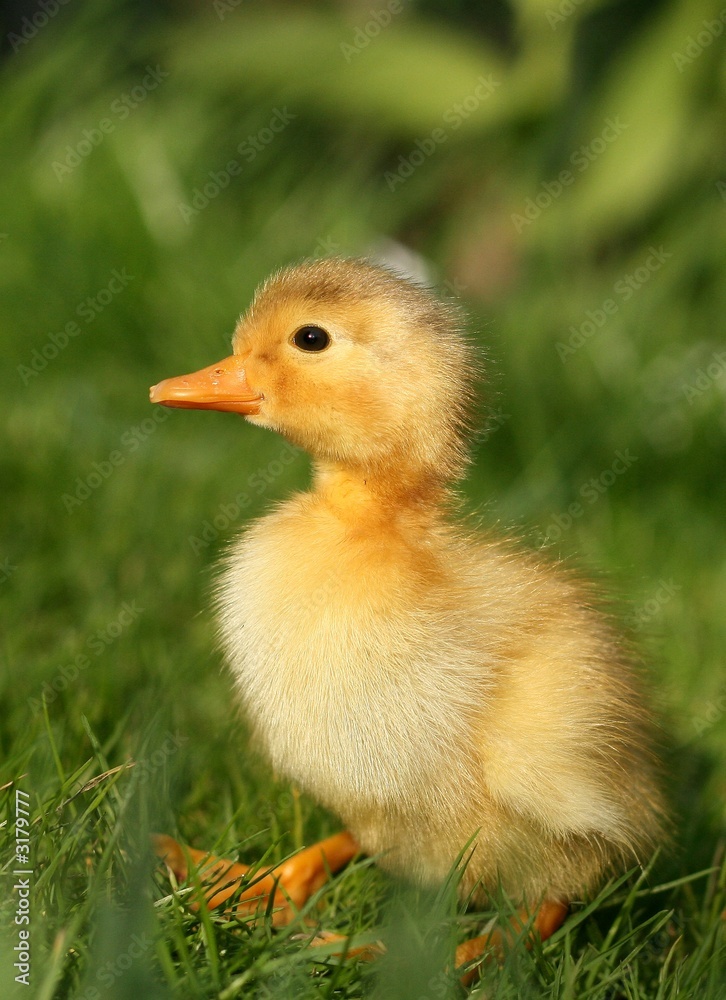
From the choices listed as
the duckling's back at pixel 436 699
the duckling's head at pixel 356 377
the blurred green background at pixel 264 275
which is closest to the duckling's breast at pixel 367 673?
the duckling's back at pixel 436 699

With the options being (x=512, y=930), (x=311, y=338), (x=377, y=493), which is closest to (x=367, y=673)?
(x=377, y=493)

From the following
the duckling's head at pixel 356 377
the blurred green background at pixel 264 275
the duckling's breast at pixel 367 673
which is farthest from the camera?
the blurred green background at pixel 264 275

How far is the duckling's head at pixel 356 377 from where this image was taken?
1.82 meters

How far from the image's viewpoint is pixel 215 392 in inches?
75.5

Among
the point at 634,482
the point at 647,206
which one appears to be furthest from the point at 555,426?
the point at 647,206

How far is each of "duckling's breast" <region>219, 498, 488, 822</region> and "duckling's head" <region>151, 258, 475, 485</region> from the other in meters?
0.16

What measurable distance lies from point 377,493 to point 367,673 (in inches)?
12.4

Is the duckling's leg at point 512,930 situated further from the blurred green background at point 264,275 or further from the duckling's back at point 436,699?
the blurred green background at point 264,275

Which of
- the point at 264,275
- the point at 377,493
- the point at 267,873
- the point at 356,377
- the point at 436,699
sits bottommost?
the point at 267,873

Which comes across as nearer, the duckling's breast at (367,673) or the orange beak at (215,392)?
the duckling's breast at (367,673)

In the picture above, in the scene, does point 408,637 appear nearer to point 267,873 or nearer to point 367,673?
point 367,673

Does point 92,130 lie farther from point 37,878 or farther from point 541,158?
Answer: point 37,878

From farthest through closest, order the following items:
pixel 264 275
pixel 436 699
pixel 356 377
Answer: pixel 264 275 < pixel 356 377 < pixel 436 699

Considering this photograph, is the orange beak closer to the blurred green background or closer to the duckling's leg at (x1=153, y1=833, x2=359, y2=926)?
the blurred green background
